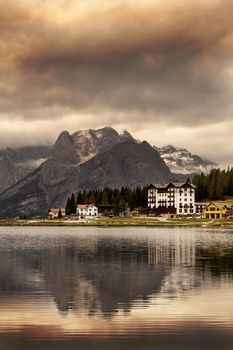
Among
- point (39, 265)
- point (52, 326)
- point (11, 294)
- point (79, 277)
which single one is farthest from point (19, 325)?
point (39, 265)

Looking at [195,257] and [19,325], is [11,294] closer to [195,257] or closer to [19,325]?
[19,325]

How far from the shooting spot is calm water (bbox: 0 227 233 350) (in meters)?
26.3

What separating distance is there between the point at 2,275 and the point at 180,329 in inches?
1081

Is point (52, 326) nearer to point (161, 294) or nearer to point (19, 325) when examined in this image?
point (19, 325)

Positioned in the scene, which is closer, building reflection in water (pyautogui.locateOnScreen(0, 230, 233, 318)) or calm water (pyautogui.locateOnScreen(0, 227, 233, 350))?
calm water (pyautogui.locateOnScreen(0, 227, 233, 350))

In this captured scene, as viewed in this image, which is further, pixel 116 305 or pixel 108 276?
pixel 108 276

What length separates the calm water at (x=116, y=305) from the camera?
26.3 metres

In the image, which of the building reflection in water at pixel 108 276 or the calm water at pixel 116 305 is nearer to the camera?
the calm water at pixel 116 305

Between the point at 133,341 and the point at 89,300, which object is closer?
the point at 133,341

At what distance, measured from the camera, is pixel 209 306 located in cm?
3497

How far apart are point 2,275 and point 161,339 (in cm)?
2888

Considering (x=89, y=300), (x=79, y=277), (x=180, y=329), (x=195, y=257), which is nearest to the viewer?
(x=180, y=329)

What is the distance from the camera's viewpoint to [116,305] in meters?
35.6

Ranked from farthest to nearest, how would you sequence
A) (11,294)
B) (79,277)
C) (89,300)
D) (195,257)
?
(195,257) → (79,277) → (11,294) → (89,300)
